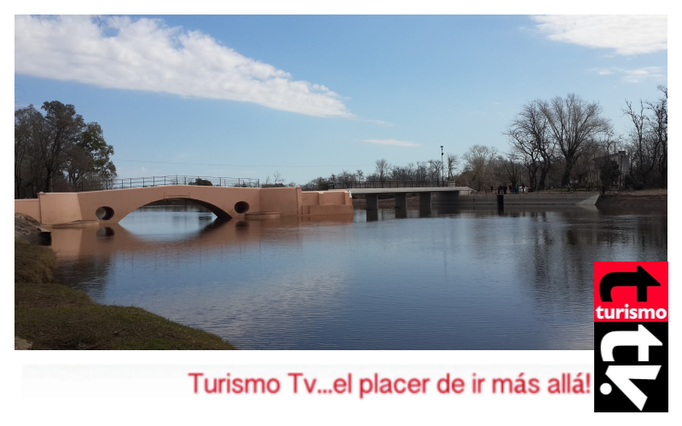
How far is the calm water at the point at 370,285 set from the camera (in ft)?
28.8

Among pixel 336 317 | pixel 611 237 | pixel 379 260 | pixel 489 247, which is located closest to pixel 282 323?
pixel 336 317

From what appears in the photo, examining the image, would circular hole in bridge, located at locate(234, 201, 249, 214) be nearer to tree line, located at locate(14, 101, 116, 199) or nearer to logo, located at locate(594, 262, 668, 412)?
tree line, located at locate(14, 101, 116, 199)

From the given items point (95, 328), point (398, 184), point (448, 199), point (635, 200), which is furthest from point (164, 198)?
point (635, 200)

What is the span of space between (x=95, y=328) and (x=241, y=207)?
38993 millimetres

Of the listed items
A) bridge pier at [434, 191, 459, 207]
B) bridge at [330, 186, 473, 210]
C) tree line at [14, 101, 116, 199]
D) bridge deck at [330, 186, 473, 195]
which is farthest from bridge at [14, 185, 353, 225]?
bridge pier at [434, 191, 459, 207]

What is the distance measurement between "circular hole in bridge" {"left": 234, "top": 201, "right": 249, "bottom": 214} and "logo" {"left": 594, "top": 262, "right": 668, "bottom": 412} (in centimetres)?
4189

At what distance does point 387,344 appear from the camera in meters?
8.21

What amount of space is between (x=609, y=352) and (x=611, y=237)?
66.7 feet

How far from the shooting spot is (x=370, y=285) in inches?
507

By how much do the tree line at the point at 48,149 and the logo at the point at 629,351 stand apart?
135 feet

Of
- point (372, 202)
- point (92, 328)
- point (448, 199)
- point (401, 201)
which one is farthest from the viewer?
point (401, 201)

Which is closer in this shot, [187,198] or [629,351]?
[629,351]

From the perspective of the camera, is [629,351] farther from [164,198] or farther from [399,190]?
[399,190]

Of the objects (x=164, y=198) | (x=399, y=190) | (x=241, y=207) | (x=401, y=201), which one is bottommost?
(x=241, y=207)
